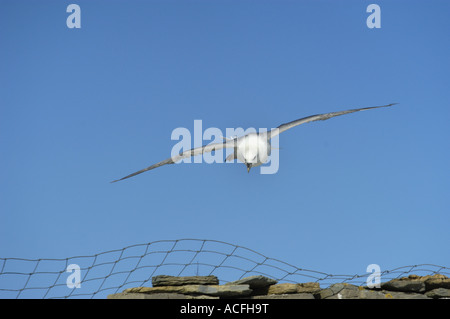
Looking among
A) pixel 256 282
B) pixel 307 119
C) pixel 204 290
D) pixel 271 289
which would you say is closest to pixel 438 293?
pixel 271 289

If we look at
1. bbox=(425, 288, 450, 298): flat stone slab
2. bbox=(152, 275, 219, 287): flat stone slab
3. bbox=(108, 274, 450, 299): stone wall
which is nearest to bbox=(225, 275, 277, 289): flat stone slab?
Result: bbox=(108, 274, 450, 299): stone wall

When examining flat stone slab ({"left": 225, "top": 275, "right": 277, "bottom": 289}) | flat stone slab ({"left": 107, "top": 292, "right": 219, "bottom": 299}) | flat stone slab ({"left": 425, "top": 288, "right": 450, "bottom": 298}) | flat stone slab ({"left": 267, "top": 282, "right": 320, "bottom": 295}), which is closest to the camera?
flat stone slab ({"left": 107, "top": 292, "right": 219, "bottom": 299})

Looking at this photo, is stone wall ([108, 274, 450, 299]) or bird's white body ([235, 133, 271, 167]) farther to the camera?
bird's white body ([235, 133, 271, 167])

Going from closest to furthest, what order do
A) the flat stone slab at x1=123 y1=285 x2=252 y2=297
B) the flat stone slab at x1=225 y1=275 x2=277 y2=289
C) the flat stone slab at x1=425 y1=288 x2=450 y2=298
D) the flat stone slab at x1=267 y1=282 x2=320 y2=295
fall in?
the flat stone slab at x1=123 y1=285 x2=252 y2=297, the flat stone slab at x1=225 y1=275 x2=277 y2=289, the flat stone slab at x1=267 y1=282 x2=320 y2=295, the flat stone slab at x1=425 y1=288 x2=450 y2=298

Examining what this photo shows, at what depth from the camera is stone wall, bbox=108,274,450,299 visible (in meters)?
10.1

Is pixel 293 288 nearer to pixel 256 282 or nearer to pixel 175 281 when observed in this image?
pixel 256 282

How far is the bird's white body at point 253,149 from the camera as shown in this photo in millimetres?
16484

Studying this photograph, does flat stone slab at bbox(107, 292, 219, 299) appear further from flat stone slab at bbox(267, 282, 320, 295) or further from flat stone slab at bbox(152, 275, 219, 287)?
flat stone slab at bbox(267, 282, 320, 295)

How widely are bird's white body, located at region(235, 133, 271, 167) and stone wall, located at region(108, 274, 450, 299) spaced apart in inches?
233
